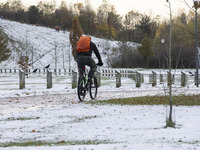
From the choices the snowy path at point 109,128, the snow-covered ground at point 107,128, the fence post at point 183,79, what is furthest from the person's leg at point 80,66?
the fence post at point 183,79

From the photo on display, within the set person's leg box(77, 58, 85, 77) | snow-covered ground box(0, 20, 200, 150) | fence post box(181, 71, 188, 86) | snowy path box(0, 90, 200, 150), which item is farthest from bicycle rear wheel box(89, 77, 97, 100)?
fence post box(181, 71, 188, 86)

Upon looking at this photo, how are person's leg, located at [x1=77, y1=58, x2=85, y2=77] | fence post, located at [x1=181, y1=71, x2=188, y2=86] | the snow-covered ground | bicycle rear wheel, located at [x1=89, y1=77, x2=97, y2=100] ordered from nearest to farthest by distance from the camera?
the snow-covered ground < person's leg, located at [x1=77, y1=58, x2=85, y2=77] < bicycle rear wheel, located at [x1=89, y1=77, x2=97, y2=100] < fence post, located at [x1=181, y1=71, x2=188, y2=86]

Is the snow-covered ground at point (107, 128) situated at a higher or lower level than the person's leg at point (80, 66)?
lower

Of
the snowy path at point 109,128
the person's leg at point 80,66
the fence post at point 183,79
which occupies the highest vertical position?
the person's leg at point 80,66

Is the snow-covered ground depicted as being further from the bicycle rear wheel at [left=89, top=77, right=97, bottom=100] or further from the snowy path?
the bicycle rear wheel at [left=89, top=77, right=97, bottom=100]

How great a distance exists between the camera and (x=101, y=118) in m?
7.28

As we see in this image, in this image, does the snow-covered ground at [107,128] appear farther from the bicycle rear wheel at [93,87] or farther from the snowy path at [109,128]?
the bicycle rear wheel at [93,87]

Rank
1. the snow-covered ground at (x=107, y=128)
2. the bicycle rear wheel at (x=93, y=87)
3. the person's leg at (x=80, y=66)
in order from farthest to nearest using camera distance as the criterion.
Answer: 1. the bicycle rear wheel at (x=93, y=87)
2. the person's leg at (x=80, y=66)
3. the snow-covered ground at (x=107, y=128)

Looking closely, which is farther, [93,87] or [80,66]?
[93,87]

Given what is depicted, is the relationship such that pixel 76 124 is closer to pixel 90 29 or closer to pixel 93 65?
pixel 93 65

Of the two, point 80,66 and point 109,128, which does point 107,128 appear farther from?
point 80,66

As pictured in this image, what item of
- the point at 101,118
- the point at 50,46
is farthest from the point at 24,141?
the point at 50,46

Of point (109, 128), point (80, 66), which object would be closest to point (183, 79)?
point (80, 66)

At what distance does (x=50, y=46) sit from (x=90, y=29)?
601 inches
